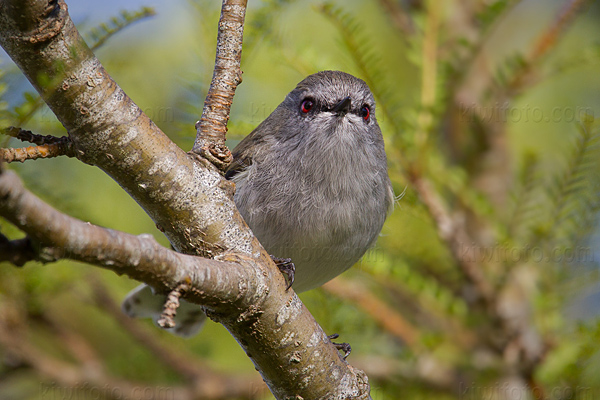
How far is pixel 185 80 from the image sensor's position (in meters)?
3.29

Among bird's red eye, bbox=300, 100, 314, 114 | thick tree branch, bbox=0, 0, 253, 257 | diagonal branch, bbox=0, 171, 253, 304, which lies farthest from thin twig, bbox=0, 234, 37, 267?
bird's red eye, bbox=300, 100, 314, 114

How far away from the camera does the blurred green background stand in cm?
302

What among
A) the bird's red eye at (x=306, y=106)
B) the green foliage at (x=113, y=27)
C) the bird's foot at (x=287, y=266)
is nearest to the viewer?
the green foliage at (x=113, y=27)

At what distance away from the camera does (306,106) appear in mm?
3521

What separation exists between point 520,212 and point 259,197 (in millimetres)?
1510

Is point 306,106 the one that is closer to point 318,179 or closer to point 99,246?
point 318,179

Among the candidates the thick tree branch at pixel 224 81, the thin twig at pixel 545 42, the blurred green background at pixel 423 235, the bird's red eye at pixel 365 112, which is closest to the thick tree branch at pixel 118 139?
the thick tree branch at pixel 224 81

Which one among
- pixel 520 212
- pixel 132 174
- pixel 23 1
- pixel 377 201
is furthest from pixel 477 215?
pixel 23 1

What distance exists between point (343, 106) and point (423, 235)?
42.1 inches

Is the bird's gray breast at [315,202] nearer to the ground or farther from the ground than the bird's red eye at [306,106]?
nearer to the ground

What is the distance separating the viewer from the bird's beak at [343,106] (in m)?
3.29

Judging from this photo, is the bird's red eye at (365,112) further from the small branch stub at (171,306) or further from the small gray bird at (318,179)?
the small branch stub at (171,306)

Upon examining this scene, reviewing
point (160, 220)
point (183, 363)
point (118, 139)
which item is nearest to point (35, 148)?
point (118, 139)

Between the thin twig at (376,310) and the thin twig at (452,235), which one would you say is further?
the thin twig at (376,310)
